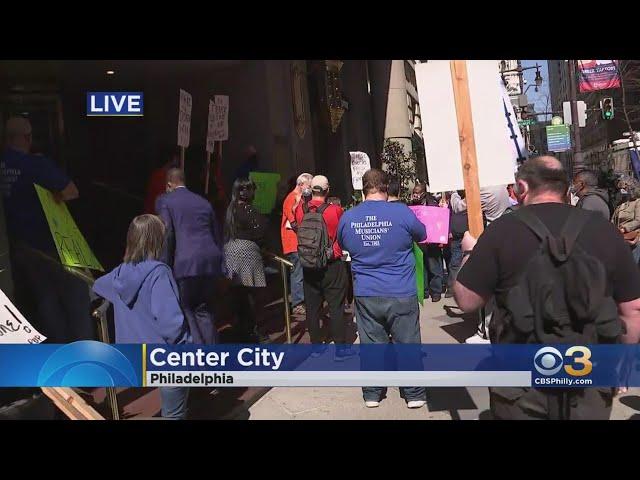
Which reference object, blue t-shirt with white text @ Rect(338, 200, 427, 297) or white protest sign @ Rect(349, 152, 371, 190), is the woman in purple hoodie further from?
white protest sign @ Rect(349, 152, 371, 190)

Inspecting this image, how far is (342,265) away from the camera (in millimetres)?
5957

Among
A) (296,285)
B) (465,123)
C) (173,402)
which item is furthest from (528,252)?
(296,285)

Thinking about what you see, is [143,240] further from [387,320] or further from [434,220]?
[434,220]

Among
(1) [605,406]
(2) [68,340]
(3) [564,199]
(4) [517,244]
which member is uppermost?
(3) [564,199]

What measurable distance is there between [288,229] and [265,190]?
0.53m

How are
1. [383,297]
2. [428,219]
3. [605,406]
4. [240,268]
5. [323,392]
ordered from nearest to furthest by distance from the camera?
[605,406]
[383,297]
[323,392]
[240,268]
[428,219]

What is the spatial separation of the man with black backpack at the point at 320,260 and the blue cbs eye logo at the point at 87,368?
200cm

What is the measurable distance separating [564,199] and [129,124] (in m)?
3.27

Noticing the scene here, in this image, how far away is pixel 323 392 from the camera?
5141 millimetres

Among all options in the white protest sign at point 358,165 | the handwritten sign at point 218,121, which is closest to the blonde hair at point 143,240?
the handwritten sign at point 218,121

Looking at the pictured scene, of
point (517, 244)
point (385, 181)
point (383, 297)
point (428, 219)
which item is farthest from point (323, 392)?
point (517, 244)

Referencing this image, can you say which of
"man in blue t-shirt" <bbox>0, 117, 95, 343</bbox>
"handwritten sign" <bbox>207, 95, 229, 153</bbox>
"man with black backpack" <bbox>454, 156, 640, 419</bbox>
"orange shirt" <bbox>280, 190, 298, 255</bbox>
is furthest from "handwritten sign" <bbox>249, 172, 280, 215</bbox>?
"man with black backpack" <bbox>454, 156, 640, 419</bbox>
